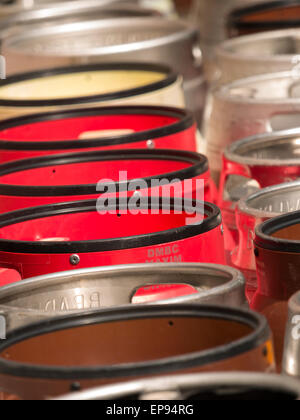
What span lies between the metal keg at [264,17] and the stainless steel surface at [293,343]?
92.0 inches

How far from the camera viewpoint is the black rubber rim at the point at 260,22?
350 centimetres

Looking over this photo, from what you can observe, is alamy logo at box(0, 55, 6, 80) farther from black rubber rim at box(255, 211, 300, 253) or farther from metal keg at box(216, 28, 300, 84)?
black rubber rim at box(255, 211, 300, 253)

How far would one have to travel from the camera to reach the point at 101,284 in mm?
1510

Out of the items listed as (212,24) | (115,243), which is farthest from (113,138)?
(212,24)

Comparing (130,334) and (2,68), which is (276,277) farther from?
(2,68)

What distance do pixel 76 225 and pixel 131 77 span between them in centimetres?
130

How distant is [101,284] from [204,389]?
514mm

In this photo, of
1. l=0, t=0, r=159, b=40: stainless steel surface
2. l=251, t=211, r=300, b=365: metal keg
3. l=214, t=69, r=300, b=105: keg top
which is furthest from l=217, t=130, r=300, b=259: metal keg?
l=0, t=0, r=159, b=40: stainless steel surface

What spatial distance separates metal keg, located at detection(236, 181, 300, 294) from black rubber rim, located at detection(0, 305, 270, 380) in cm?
42

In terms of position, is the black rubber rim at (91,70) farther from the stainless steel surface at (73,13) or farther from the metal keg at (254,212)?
the stainless steel surface at (73,13)

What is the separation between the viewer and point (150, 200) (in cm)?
182

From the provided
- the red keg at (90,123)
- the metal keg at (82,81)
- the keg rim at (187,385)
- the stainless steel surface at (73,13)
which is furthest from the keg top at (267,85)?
the keg rim at (187,385)

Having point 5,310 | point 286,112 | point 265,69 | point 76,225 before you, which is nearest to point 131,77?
point 265,69

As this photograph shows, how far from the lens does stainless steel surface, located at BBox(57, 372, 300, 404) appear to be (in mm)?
1004
